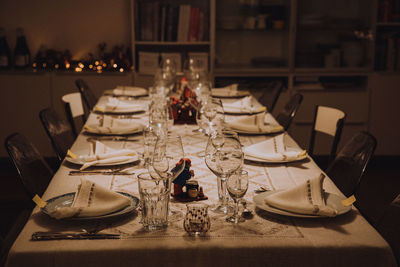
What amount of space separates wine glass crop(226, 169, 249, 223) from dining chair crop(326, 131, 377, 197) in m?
0.76

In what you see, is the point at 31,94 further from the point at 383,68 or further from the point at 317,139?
the point at 383,68

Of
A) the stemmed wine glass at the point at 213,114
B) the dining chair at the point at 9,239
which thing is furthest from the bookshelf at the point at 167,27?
the dining chair at the point at 9,239

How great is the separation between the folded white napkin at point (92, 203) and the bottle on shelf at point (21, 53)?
3515 millimetres

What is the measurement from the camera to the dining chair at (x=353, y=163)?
211 centimetres

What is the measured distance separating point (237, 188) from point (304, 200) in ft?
0.69

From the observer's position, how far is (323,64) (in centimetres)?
489

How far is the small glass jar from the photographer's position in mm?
1375

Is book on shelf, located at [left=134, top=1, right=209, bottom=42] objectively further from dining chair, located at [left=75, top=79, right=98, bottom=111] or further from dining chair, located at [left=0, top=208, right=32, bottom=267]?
dining chair, located at [left=0, top=208, right=32, bottom=267]

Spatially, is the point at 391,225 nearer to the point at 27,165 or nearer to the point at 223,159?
the point at 223,159

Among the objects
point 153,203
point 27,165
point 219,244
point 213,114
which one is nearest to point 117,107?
point 213,114

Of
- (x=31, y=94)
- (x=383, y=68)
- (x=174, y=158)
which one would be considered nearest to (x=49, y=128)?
(x=174, y=158)

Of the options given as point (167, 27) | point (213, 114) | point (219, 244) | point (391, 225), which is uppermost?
point (167, 27)

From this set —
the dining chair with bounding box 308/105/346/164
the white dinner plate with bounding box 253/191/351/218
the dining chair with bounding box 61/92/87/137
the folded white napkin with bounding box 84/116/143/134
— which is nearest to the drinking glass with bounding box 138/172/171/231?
the white dinner plate with bounding box 253/191/351/218

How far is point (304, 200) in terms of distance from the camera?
1546mm
